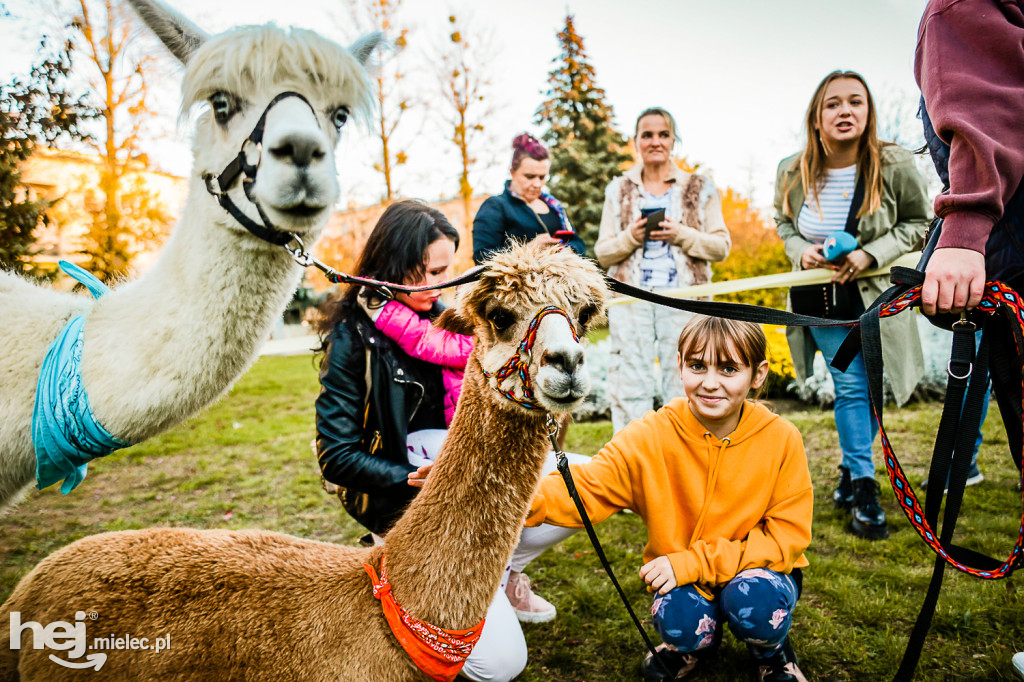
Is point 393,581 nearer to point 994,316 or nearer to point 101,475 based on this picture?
point 994,316

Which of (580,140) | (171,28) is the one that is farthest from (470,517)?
(580,140)

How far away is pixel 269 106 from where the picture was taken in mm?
1764

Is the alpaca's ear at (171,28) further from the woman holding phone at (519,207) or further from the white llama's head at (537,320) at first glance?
the woman holding phone at (519,207)

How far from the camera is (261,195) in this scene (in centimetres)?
170

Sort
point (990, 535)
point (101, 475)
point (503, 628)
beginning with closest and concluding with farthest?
point (503, 628) < point (990, 535) < point (101, 475)

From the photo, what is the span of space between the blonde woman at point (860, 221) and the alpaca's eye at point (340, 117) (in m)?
2.75

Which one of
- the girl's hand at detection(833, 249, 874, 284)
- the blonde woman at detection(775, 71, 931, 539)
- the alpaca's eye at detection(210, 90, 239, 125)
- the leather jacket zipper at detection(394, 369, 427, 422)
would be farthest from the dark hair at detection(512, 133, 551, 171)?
the alpaca's eye at detection(210, 90, 239, 125)

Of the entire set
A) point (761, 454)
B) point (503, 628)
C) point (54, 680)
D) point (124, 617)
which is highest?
point (761, 454)

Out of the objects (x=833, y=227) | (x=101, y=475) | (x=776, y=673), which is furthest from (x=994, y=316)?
(x=101, y=475)

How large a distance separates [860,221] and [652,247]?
125 centimetres

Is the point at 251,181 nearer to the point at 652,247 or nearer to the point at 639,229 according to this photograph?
the point at 639,229

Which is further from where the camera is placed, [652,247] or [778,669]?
[652,247]

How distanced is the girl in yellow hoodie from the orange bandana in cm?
55

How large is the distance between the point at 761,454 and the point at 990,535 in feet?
7.49
